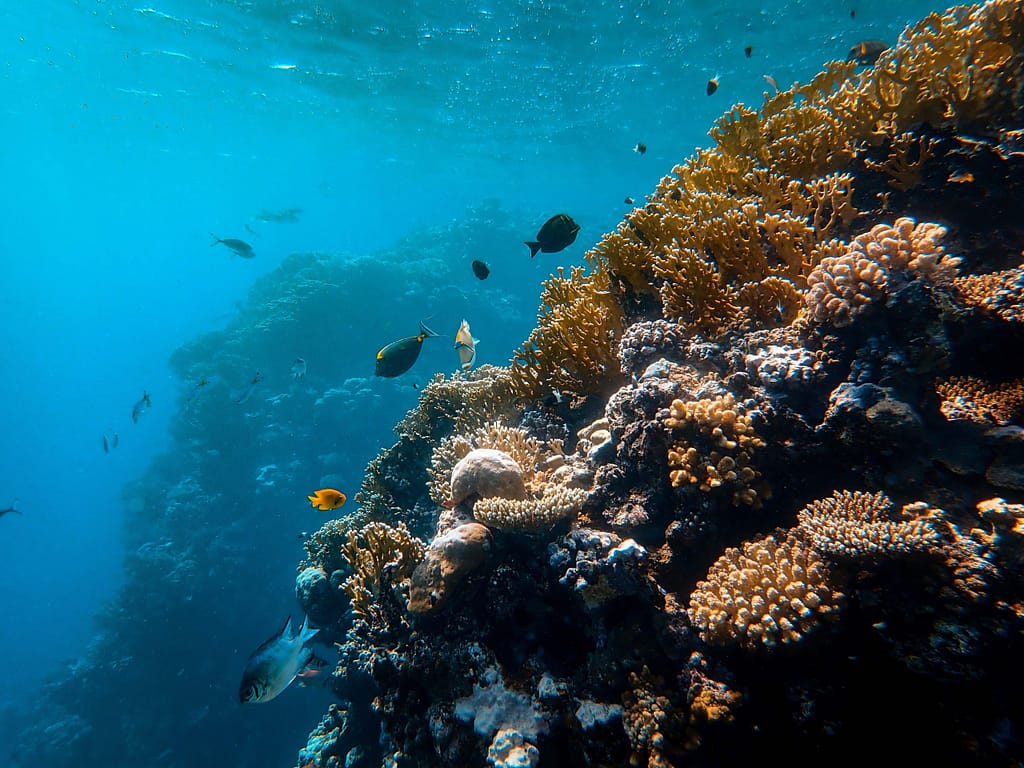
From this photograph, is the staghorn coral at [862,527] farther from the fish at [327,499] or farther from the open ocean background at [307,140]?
the open ocean background at [307,140]

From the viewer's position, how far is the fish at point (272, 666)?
4203 millimetres

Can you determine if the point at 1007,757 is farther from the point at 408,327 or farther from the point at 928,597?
the point at 408,327

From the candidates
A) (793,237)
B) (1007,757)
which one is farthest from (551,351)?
(1007,757)

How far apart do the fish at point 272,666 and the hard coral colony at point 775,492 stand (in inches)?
22.7

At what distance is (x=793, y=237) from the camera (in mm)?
3842

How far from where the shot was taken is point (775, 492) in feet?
10.1

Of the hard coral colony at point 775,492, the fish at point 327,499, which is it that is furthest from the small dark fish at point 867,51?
the fish at point 327,499

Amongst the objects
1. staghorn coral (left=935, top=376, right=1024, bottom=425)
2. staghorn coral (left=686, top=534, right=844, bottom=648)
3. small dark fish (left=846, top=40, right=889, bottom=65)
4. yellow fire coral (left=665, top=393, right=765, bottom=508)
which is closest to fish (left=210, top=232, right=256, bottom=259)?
small dark fish (left=846, top=40, right=889, bottom=65)

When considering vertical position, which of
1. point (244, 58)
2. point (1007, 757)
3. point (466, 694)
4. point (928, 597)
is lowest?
point (1007, 757)

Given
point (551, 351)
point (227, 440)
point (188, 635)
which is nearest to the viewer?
point (551, 351)

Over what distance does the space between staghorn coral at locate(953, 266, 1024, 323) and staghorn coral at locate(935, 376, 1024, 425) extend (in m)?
0.40

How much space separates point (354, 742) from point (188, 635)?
15.8 meters

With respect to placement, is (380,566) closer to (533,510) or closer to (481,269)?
(533,510)

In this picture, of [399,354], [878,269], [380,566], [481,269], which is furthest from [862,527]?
[481,269]
